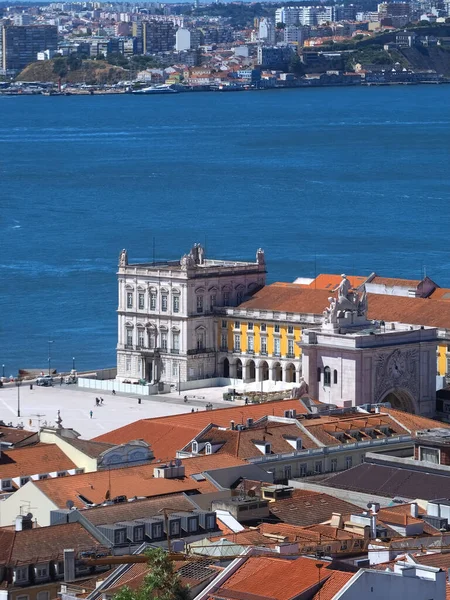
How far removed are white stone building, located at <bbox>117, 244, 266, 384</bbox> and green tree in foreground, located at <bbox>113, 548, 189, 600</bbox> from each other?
5074 centimetres

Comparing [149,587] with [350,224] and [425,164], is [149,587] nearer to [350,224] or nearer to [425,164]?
[350,224]

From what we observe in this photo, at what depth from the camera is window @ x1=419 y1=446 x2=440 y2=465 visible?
55844 millimetres

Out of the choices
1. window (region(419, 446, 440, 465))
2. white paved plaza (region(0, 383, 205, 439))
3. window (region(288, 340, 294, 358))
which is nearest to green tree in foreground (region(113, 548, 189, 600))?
window (region(419, 446, 440, 465))

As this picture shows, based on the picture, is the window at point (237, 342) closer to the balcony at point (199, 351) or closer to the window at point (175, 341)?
the balcony at point (199, 351)

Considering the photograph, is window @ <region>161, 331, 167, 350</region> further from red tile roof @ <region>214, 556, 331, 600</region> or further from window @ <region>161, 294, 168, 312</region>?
red tile roof @ <region>214, 556, 331, 600</region>

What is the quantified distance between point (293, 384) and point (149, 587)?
160 feet

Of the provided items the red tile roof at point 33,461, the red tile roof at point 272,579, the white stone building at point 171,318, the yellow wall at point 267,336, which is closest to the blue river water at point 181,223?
the white stone building at point 171,318

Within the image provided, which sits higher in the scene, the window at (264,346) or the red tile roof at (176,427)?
the red tile roof at (176,427)

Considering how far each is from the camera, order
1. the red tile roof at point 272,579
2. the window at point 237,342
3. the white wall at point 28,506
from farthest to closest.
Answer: the window at point 237,342, the white wall at point 28,506, the red tile roof at point 272,579

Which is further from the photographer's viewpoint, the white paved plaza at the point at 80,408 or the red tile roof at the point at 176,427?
the white paved plaza at the point at 80,408

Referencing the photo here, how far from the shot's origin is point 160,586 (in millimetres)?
31172

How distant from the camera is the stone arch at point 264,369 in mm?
82375

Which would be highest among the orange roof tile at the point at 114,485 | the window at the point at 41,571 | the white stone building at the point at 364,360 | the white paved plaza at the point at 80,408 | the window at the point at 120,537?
the window at the point at 41,571

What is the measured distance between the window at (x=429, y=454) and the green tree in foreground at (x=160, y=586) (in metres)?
24.8
